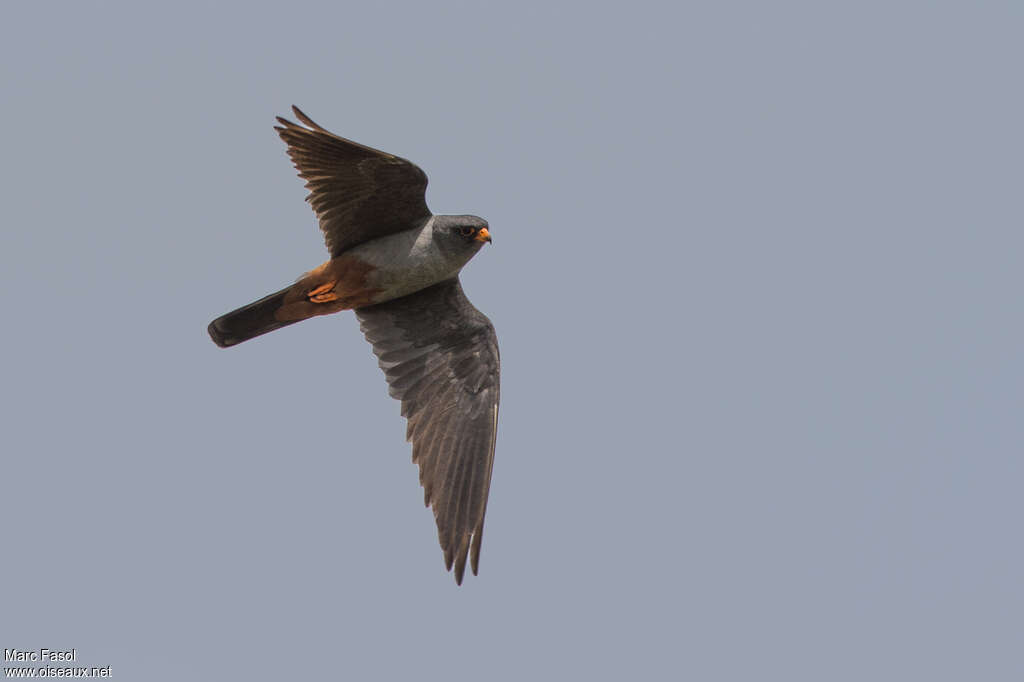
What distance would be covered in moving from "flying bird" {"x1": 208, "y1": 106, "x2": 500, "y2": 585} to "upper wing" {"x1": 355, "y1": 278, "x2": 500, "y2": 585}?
0.01 meters

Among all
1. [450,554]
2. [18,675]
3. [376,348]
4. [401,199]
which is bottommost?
[18,675]

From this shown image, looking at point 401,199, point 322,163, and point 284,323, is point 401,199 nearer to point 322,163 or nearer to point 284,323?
point 322,163

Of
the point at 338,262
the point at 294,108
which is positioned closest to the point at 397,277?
the point at 338,262

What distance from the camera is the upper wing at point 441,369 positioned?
12.0 m

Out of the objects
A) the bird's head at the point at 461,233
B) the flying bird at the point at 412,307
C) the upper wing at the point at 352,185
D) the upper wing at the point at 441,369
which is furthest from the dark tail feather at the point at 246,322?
the bird's head at the point at 461,233

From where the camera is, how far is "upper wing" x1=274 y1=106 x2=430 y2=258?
1077 centimetres

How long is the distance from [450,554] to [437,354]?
2.47m

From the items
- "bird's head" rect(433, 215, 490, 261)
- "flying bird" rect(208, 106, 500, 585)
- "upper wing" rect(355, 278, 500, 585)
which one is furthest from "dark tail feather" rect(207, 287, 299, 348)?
"bird's head" rect(433, 215, 490, 261)

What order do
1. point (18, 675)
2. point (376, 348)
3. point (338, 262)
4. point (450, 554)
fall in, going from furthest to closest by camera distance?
point (376, 348), point (338, 262), point (450, 554), point (18, 675)

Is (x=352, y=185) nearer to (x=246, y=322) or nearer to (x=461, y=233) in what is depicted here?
(x=461, y=233)

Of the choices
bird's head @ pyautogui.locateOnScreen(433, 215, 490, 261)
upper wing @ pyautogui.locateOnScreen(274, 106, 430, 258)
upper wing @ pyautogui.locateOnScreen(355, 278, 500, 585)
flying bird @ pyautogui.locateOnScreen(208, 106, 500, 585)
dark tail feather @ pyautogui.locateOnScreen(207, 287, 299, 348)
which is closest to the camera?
upper wing @ pyautogui.locateOnScreen(274, 106, 430, 258)

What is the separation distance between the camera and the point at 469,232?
37.7ft

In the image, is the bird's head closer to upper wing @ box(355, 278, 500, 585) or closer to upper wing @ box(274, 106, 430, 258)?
upper wing @ box(274, 106, 430, 258)

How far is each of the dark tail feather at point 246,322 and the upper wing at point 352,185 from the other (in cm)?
81
